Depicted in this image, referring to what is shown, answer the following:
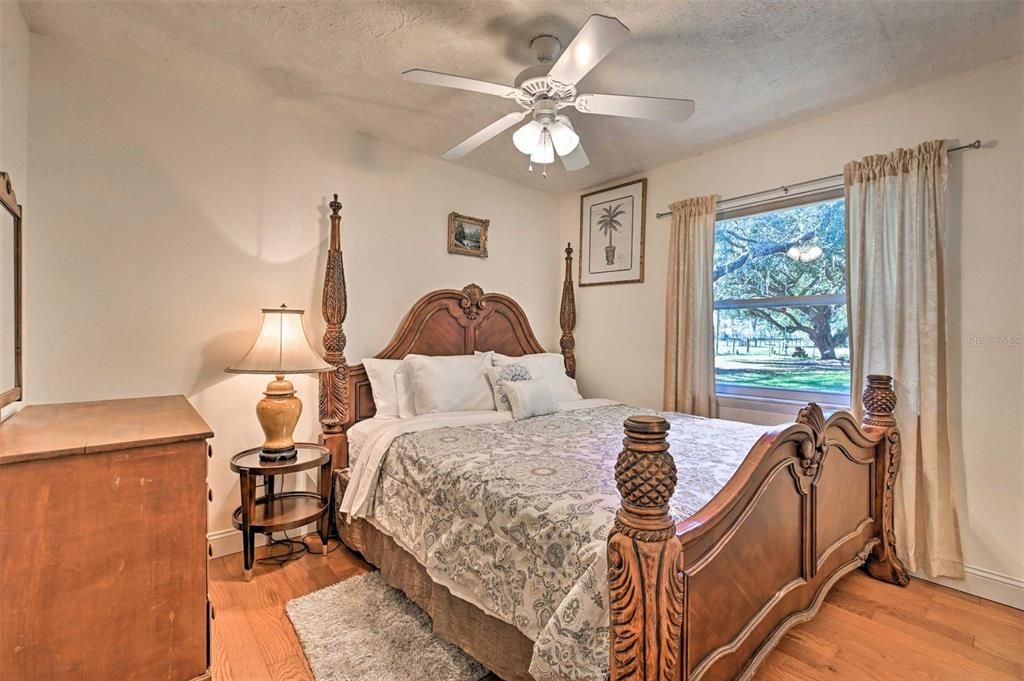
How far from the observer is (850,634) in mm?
1899

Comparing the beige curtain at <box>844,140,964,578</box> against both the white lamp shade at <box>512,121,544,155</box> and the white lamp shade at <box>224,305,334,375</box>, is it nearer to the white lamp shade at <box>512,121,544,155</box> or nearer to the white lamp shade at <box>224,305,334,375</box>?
the white lamp shade at <box>512,121,544,155</box>

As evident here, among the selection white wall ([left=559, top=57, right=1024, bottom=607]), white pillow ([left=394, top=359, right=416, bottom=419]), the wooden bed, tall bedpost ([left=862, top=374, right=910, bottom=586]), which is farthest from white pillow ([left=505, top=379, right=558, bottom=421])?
white wall ([left=559, top=57, right=1024, bottom=607])

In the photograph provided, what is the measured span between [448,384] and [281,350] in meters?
0.98

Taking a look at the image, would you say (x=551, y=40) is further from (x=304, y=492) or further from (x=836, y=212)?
(x=304, y=492)

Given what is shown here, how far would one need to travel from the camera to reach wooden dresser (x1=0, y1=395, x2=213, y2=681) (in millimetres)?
995

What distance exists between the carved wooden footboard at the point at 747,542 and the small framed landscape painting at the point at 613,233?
185cm

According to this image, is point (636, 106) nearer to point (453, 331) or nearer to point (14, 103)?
point (453, 331)

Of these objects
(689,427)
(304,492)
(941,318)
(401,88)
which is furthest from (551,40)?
(304,492)

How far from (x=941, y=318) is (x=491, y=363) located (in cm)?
249

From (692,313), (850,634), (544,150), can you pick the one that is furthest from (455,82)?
(850,634)

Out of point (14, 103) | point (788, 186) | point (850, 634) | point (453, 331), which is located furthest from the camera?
point (453, 331)

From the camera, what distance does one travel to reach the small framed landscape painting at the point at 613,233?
3666 millimetres

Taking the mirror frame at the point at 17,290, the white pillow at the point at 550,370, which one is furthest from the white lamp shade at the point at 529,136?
the mirror frame at the point at 17,290

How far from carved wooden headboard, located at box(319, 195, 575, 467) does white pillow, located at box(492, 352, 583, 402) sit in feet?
0.74
